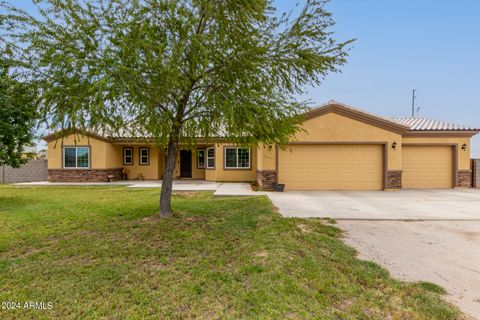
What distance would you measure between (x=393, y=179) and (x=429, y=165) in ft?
10.4

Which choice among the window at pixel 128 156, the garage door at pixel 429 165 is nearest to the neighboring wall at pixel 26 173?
the window at pixel 128 156

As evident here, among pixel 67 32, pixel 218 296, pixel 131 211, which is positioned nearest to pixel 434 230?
pixel 218 296

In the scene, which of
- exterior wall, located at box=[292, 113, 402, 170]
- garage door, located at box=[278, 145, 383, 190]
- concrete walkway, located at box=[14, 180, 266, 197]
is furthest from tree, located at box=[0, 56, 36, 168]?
exterior wall, located at box=[292, 113, 402, 170]

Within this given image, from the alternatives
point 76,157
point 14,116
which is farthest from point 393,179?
point 76,157

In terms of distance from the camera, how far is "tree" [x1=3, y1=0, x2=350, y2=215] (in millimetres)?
4871

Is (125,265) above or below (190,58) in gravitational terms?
below

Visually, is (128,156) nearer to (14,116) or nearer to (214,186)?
(214,186)

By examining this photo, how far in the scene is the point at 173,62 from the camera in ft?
16.3

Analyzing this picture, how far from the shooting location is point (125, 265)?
13.5 feet

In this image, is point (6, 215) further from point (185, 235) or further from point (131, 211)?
point (185, 235)

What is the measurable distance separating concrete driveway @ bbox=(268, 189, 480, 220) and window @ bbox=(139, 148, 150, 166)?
40.0 feet

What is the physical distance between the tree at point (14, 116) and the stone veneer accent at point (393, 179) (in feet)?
47.1

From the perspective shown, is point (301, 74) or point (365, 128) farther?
point (365, 128)

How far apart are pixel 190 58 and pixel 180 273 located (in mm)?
4154
